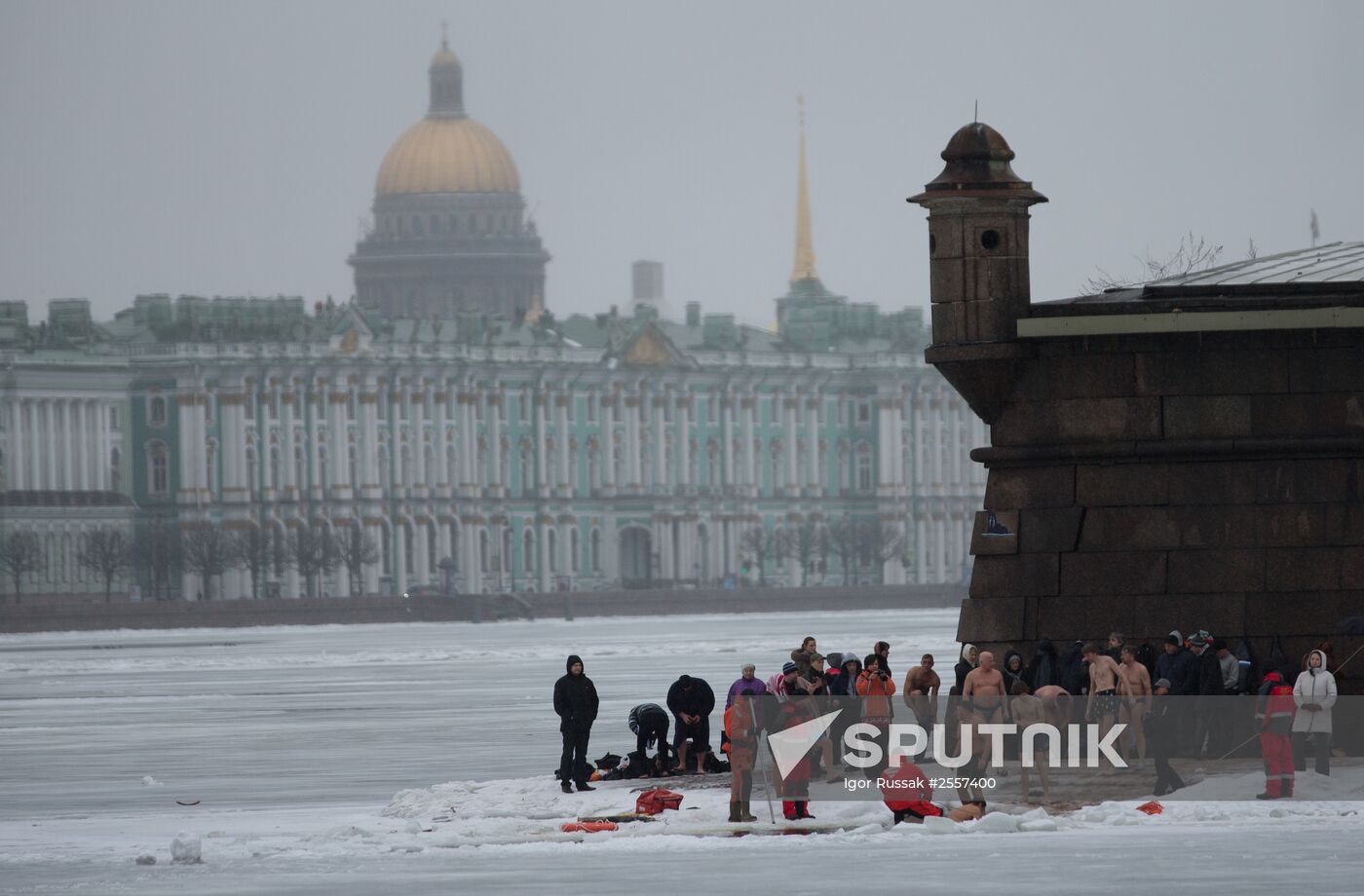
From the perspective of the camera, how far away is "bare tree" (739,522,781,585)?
460 ft

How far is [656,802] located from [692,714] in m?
2.37

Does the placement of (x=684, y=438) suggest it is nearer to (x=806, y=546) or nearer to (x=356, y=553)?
(x=806, y=546)

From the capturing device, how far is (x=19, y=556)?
365 ft

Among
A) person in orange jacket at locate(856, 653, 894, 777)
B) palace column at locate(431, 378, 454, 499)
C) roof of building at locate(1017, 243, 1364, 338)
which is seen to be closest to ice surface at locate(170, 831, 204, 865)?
person in orange jacket at locate(856, 653, 894, 777)

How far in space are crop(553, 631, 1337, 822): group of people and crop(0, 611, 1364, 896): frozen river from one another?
575 mm

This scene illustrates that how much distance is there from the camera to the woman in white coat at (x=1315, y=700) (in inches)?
878

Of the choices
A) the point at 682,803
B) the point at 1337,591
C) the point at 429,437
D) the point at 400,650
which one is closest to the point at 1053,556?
the point at 1337,591

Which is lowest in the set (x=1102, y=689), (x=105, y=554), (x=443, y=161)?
(x=1102, y=689)

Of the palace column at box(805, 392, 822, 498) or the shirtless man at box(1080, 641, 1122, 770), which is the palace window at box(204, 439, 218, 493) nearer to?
the palace column at box(805, 392, 822, 498)

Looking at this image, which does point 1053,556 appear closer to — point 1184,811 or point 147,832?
point 1184,811

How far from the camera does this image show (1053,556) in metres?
25.3

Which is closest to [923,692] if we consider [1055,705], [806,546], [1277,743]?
[1055,705]

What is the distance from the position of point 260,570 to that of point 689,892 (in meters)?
103

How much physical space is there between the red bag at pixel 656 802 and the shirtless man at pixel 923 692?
1676mm
